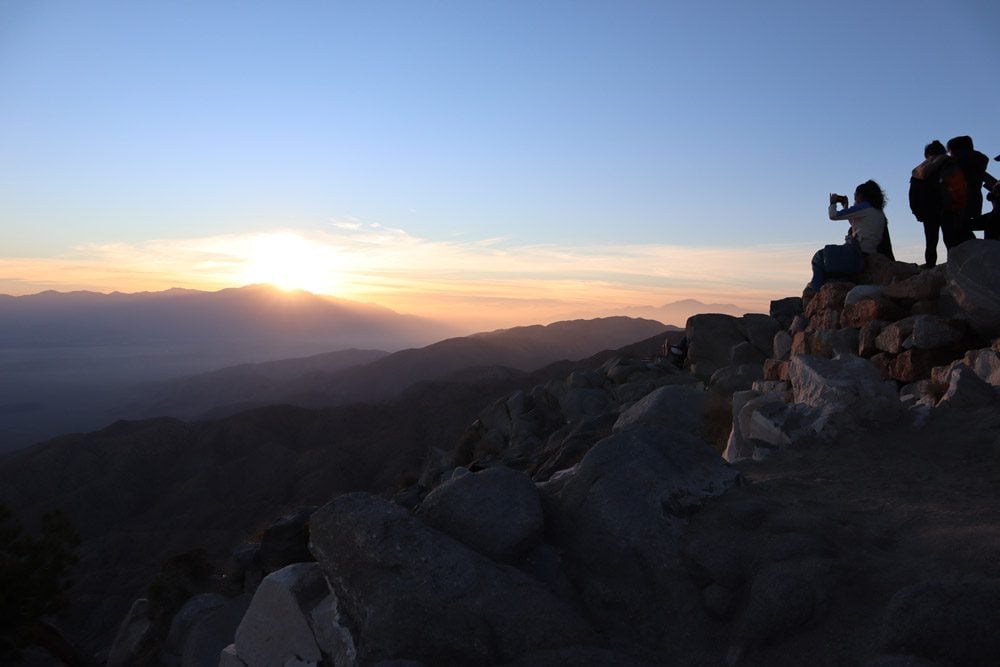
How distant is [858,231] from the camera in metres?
11.0

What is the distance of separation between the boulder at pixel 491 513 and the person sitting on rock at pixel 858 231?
25.9ft

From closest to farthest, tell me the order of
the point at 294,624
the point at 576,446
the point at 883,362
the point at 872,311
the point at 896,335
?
the point at 294,624 → the point at 896,335 → the point at 883,362 → the point at 872,311 → the point at 576,446

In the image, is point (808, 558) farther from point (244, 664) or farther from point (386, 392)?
point (386, 392)

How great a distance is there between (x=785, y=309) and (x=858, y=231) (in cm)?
491

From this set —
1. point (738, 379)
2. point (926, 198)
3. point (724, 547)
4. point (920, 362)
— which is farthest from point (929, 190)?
point (724, 547)

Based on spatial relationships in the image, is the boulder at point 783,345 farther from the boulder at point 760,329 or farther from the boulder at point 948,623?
the boulder at point 948,623

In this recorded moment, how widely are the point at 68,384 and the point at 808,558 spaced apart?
171626 mm

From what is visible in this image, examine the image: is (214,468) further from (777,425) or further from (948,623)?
(948,623)

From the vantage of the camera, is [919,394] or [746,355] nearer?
[919,394]

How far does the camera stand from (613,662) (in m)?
4.27

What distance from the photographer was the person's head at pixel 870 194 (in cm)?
1081

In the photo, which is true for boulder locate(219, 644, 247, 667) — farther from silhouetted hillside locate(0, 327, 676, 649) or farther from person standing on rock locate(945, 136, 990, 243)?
silhouetted hillside locate(0, 327, 676, 649)

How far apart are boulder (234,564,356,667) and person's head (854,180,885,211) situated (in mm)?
10075

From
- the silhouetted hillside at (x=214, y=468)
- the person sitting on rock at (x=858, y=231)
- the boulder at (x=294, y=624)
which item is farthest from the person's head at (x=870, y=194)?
the silhouetted hillside at (x=214, y=468)
